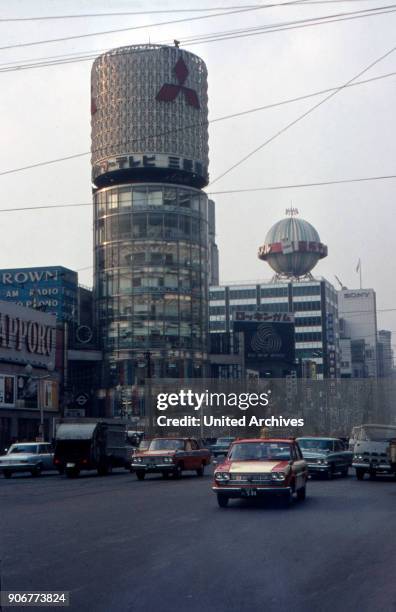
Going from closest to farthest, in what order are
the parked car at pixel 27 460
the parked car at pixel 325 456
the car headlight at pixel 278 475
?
the car headlight at pixel 278 475 → the parked car at pixel 325 456 → the parked car at pixel 27 460

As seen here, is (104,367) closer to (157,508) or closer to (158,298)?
(158,298)

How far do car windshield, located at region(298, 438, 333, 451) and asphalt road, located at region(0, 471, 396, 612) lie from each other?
11.1m

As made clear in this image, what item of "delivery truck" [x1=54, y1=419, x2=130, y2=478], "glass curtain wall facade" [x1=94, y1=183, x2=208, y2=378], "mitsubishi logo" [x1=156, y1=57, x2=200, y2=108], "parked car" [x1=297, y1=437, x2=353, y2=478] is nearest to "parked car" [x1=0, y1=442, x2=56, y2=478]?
"delivery truck" [x1=54, y1=419, x2=130, y2=478]

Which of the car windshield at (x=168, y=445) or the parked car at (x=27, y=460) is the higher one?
the car windshield at (x=168, y=445)

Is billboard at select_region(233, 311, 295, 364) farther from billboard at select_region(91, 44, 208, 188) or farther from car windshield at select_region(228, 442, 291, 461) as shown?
car windshield at select_region(228, 442, 291, 461)

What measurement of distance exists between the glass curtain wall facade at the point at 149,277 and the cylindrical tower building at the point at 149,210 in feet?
0.46

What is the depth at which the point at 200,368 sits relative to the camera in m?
127

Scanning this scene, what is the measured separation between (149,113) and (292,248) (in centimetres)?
6636

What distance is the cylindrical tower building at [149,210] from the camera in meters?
120

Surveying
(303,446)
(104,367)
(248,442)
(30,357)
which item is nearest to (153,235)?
(104,367)

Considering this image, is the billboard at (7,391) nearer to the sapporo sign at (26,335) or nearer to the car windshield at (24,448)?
the sapporo sign at (26,335)

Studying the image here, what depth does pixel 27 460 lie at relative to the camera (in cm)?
3984

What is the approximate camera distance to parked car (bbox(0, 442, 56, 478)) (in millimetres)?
39781

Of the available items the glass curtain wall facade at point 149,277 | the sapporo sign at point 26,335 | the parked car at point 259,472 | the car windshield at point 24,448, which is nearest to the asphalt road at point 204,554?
the parked car at point 259,472
